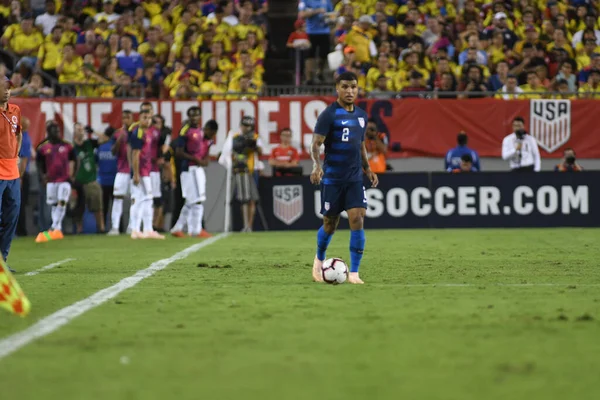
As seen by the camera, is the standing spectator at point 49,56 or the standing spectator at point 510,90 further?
the standing spectator at point 49,56

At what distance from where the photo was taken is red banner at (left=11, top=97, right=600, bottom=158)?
22.5 m

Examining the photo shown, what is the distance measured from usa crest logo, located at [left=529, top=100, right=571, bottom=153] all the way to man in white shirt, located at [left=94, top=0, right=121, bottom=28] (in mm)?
10039

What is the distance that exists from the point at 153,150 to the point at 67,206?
4.11m

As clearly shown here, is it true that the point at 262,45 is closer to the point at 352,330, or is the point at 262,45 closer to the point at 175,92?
the point at 175,92

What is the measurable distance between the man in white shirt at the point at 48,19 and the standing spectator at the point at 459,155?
1008cm

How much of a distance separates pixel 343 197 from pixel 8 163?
360 cm

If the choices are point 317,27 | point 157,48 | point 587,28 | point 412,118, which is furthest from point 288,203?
point 587,28

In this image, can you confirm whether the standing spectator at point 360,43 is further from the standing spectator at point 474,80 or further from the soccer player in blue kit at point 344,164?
the soccer player in blue kit at point 344,164

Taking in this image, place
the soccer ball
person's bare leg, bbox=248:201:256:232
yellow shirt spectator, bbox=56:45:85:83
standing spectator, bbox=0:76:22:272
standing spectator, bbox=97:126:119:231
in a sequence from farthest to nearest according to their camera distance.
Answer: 1. yellow shirt spectator, bbox=56:45:85:83
2. standing spectator, bbox=97:126:119:231
3. person's bare leg, bbox=248:201:256:232
4. standing spectator, bbox=0:76:22:272
5. the soccer ball

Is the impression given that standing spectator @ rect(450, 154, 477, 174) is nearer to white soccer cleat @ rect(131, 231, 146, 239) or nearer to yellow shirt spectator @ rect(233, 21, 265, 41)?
yellow shirt spectator @ rect(233, 21, 265, 41)

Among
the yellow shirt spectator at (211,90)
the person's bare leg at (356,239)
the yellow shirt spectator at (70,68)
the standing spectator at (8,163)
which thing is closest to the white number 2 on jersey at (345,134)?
the person's bare leg at (356,239)

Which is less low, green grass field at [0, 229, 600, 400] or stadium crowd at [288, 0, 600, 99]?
stadium crowd at [288, 0, 600, 99]

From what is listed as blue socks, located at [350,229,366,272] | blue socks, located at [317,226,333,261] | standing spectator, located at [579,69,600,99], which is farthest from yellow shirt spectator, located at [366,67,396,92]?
blue socks, located at [350,229,366,272]

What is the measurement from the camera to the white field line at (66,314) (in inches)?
250
